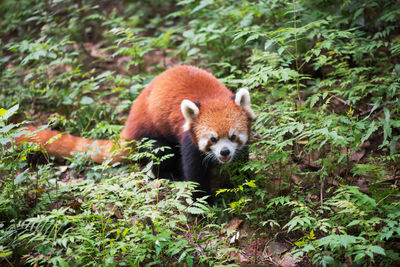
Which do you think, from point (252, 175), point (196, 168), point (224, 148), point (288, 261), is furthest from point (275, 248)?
point (196, 168)

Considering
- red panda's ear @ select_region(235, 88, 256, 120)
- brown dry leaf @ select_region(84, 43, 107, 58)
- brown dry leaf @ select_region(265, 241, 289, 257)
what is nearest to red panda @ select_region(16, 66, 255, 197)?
red panda's ear @ select_region(235, 88, 256, 120)

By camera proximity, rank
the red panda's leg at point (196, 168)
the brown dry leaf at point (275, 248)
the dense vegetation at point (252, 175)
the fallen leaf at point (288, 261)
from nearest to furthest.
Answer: the dense vegetation at point (252, 175)
the fallen leaf at point (288, 261)
the brown dry leaf at point (275, 248)
the red panda's leg at point (196, 168)

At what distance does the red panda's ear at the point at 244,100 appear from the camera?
3.56 m

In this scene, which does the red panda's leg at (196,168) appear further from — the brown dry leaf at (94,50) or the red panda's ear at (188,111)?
the brown dry leaf at (94,50)

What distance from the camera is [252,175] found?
147 inches

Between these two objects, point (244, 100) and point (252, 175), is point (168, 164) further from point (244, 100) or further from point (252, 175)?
point (244, 100)

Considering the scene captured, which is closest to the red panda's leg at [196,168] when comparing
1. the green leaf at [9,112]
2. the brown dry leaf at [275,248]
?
the brown dry leaf at [275,248]

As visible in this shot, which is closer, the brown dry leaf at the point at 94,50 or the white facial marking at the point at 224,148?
the white facial marking at the point at 224,148

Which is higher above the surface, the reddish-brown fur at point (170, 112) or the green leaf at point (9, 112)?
the green leaf at point (9, 112)

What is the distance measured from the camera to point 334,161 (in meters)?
3.44

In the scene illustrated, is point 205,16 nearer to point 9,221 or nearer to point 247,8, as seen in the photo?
point 247,8

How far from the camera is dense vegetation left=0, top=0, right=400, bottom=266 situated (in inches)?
102

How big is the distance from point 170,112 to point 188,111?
0.52 metres

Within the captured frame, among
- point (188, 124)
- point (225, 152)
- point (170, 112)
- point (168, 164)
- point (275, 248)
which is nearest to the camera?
point (275, 248)
